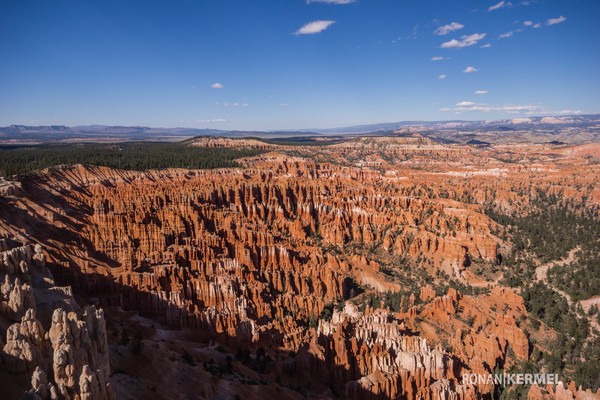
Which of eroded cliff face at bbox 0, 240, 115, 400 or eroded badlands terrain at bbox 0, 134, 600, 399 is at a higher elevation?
eroded cliff face at bbox 0, 240, 115, 400

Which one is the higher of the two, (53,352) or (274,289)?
(53,352)

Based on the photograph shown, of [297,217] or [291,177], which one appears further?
[291,177]

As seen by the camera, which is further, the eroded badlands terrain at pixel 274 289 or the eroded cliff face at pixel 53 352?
the eroded badlands terrain at pixel 274 289

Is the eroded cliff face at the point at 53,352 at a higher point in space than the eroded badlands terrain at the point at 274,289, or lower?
higher

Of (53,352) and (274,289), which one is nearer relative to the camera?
(53,352)

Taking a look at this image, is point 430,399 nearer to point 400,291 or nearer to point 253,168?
point 400,291

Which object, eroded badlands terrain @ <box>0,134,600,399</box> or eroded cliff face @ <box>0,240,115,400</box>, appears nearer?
eroded cliff face @ <box>0,240,115,400</box>

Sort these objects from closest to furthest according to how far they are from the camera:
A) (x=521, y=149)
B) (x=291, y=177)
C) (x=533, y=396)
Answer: (x=533, y=396), (x=291, y=177), (x=521, y=149)

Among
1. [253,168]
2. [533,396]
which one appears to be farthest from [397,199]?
[533,396]
